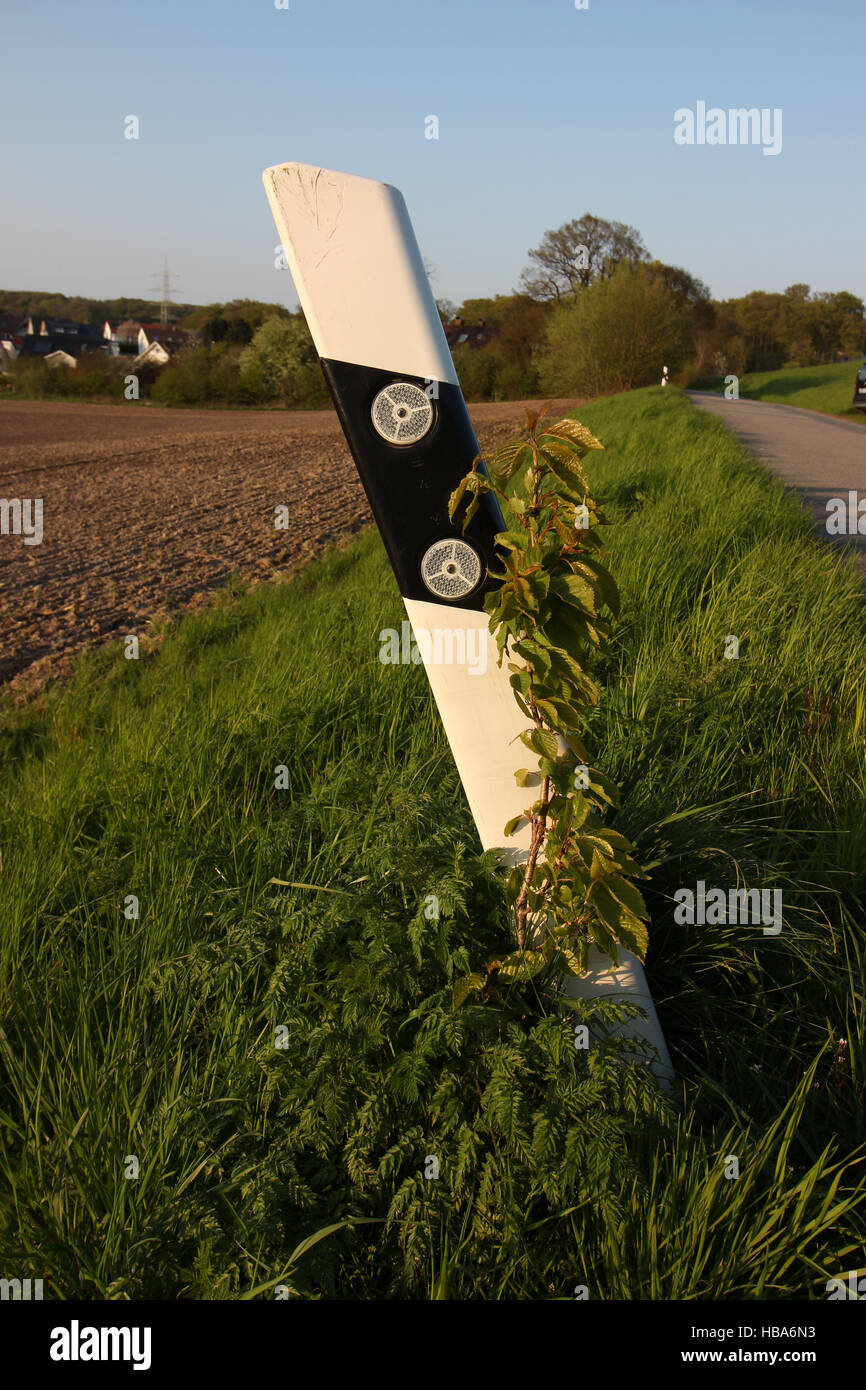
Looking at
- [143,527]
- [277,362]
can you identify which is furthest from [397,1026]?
[277,362]

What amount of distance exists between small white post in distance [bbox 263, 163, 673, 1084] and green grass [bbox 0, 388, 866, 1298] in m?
0.29

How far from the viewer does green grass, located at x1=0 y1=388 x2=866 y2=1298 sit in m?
1.47

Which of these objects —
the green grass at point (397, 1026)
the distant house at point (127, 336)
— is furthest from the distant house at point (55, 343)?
the green grass at point (397, 1026)

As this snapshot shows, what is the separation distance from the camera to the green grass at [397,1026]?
4.81ft

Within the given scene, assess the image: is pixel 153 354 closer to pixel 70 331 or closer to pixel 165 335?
pixel 165 335

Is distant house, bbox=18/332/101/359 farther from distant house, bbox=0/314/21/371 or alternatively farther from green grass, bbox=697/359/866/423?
green grass, bbox=697/359/866/423

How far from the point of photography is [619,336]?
47156mm

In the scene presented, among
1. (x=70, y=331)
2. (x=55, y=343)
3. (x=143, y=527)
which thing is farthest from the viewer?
(x=70, y=331)

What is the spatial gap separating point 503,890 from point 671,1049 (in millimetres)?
555

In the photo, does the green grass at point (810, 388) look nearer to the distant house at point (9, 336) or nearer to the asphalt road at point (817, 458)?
the asphalt road at point (817, 458)

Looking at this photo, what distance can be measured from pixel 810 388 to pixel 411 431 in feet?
175

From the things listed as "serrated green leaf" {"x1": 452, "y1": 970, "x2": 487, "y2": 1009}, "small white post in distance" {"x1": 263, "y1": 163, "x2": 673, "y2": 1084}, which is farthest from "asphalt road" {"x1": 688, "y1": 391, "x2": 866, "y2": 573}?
"serrated green leaf" {"x1": 452, "y1": 970, "x2": 487, "y2": 1009}
